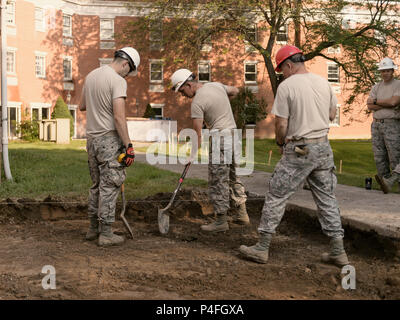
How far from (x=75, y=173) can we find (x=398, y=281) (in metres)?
8.02

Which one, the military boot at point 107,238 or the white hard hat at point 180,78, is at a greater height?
the white hard hat at point 180,78

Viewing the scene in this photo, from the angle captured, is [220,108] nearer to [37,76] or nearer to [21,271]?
[21,271]

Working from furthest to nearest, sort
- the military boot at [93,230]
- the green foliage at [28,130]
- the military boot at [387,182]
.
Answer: the green foliage at [28,130] → the military boot at [387,182] → the military boot at [93,230]

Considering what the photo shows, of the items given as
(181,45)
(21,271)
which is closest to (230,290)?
(21,271)

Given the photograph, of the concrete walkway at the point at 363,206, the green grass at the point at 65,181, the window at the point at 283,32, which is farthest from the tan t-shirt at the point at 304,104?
the window at the point at 283,32

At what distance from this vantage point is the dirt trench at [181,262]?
12.3 ft

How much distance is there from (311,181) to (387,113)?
164 inches

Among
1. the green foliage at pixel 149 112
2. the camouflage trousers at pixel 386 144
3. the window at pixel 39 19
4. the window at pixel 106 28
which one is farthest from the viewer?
the window at pixel 106 28

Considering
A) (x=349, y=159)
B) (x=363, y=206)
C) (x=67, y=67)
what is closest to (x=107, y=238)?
(x=363, y=206)

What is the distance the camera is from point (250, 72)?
35.1m

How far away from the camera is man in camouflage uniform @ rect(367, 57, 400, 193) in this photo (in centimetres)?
800

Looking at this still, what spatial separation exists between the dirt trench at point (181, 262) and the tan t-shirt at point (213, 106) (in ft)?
4.26

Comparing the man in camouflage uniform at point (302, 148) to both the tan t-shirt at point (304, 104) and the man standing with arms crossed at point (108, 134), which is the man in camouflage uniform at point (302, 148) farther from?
the man standing with arms crossed at point (108, 134)

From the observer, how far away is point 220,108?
5.96 meters
